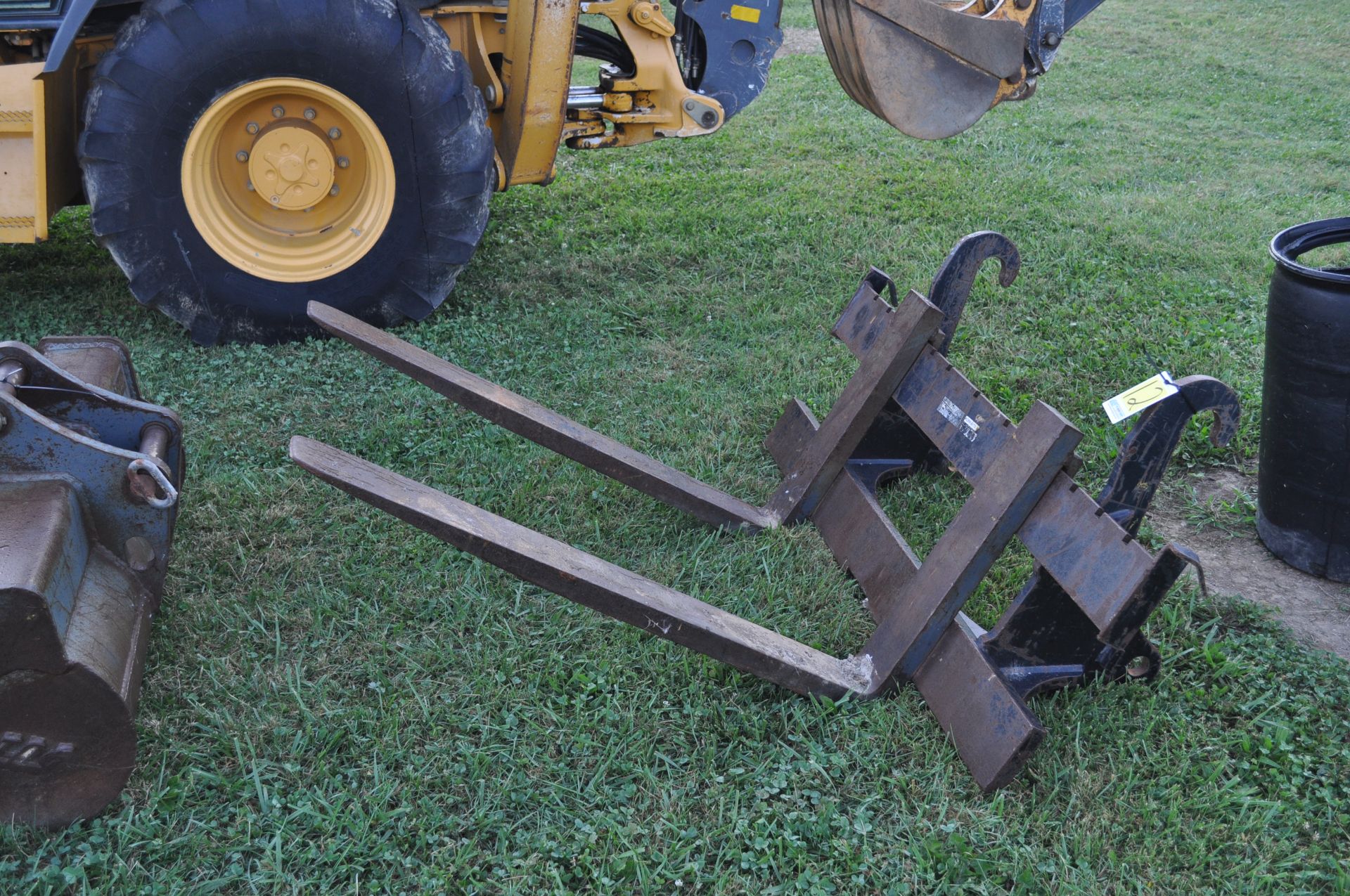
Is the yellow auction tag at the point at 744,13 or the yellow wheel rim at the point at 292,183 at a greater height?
the yellow auction tag at the point at 744,13

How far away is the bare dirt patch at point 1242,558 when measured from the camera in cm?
331

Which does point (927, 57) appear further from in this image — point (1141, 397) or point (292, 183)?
point (292, 183)

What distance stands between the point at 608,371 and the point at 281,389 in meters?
1.36

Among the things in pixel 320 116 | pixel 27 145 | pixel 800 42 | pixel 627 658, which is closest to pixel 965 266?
pixel 627 658

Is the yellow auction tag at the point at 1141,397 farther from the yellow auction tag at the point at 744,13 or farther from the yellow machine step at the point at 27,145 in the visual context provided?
the yellow machine step at the point at 27,145

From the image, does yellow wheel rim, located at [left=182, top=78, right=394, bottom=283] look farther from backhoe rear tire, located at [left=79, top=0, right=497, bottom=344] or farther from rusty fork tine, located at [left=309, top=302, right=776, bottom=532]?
rusty fork tine, located at [left=309, top=302, right=776, bottom=532]

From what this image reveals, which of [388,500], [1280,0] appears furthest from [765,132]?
[1280,0]

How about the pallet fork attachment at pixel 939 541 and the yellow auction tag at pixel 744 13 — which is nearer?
the pallet fork attachment at pixel 939 541

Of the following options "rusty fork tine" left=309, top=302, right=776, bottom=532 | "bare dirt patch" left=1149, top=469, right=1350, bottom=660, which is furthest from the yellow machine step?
"bare dirt patch" left=1149, top=469, right=1350, bottom=660

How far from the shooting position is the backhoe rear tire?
4.25 metres

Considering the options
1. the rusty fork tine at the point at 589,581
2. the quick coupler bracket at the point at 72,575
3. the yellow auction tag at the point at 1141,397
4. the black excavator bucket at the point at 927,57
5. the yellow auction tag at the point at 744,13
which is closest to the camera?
the quick coupler bracket at the point at 72,575

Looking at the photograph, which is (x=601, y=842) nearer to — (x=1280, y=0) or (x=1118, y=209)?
(x=1118, y=209)

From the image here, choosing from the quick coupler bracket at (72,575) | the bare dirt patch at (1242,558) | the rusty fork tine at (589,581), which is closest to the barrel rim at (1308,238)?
the bare dirt patch at (1242,558)

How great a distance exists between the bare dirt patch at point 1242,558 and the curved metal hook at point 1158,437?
109 centimetres
